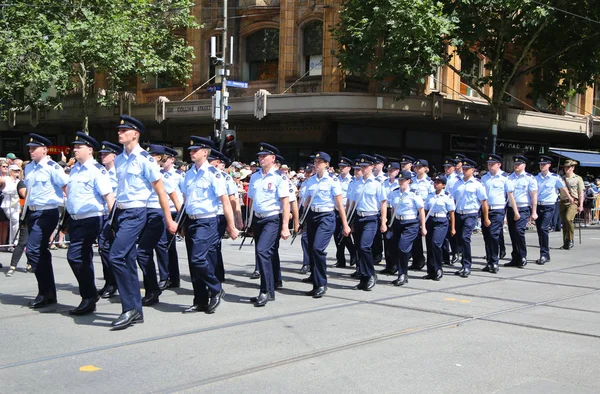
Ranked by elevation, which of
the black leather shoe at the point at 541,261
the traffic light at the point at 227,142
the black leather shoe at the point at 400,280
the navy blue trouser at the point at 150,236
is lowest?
the black leather shoe at the point at 541,261

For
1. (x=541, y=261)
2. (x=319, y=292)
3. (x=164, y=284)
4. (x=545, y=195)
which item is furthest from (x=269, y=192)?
(x=545, y=195)

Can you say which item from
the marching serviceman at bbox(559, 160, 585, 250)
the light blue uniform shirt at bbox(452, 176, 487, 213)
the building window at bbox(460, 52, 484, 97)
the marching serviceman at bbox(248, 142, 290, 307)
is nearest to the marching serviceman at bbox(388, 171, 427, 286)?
the light blue uniform shirt at bbox(452, 176, 487, 213)

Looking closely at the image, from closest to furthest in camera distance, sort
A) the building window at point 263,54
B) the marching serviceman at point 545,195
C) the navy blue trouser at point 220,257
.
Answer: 1. the navy blue trouser at point 220,257
2. the marching serviceman at point 545,195
3. the building window at point 263,54

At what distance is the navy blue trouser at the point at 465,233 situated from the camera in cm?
1233

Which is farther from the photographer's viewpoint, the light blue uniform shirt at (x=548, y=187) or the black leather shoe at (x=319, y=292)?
the light blue uniform shirt at (x=548, y=187)

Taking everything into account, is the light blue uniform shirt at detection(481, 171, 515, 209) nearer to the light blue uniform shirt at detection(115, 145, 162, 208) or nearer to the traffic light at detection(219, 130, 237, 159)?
the light blue uniform shirt at detection(115, 145, 162, 208)

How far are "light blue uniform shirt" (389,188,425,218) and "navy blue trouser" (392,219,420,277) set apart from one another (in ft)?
0.42

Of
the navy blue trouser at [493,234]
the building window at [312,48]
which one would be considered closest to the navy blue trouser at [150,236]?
the navy blue trouser at [493,234]

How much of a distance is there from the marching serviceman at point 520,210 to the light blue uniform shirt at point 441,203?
7.32 ft

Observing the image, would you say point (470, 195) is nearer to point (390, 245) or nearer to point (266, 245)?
point (390, 245)

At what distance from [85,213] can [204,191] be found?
1337 mm

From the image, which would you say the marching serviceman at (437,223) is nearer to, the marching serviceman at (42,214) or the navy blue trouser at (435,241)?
the navy blue trouser at (435,241)

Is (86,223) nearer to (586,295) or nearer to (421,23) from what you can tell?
(586,295)

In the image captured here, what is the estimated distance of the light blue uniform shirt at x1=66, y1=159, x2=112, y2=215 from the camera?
26.4ft
